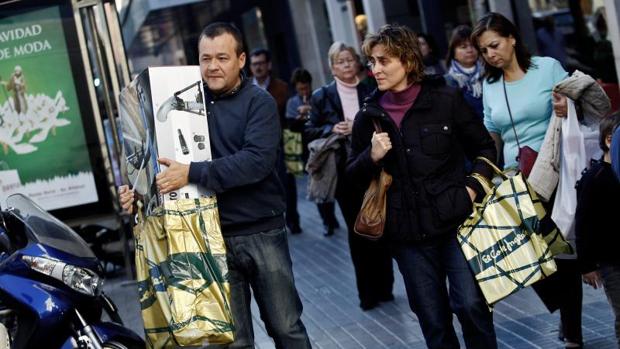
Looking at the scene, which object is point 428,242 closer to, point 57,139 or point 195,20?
point 57,139

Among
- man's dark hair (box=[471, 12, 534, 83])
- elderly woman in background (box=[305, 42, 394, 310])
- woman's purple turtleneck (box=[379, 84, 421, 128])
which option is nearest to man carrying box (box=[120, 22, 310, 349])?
woman's purple turtleneck (box=[379, 84, 421, 128])

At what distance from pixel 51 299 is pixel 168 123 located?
1.12 metres

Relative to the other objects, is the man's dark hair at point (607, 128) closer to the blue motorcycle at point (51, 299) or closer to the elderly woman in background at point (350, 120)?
the blue motorcycle at point (51, 299)

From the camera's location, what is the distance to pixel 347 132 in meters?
8.33

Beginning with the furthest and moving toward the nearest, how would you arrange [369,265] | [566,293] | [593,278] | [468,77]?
[468,77] < [369,265] < [566,293] < [593,278]

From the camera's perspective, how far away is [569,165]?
6355 mm

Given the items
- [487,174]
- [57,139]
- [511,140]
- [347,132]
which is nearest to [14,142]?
[57,139]

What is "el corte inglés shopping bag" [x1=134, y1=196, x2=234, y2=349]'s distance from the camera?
517 cm

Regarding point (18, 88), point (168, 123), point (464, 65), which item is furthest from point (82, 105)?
point (168, 123)

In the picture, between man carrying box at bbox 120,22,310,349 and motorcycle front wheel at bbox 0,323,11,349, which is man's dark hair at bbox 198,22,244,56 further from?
motorcycle front wheel at bbox 0,323,11,349

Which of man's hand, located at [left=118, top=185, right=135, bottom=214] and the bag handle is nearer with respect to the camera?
man's hand, located at [left=118, top=185, right=135, bottom=214]

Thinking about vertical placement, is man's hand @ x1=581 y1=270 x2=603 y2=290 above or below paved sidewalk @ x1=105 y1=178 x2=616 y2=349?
above

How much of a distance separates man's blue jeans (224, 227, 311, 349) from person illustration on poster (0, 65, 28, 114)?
6.29 m

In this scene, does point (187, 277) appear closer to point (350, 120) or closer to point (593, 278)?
point (593, 278)
